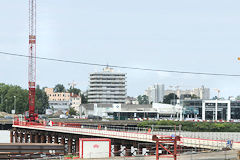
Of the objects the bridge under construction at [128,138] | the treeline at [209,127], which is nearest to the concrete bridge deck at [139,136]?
the bridge under construction at [128,138]

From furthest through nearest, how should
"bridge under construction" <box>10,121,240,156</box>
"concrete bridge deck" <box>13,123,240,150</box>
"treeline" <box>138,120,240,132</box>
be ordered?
"treeline" <box>138,120,240,132</box>
"bridge under construction" <box>10,121,240,156</box>
"concrete bridge deck" <box>13,123,240,150</box>

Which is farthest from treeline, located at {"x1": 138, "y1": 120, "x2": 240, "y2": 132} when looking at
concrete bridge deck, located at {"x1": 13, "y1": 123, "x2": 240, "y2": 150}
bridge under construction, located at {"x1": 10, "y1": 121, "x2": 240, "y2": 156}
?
concrete bridge deck, located at {"x1": 13, "y1": 123, "x2": 240, "y2": 150}

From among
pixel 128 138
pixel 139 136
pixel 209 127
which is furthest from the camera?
pixel 209 127

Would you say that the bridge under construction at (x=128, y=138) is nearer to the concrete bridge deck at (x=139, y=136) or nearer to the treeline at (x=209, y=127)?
the concrete bridge deck at (x=139, y=136)

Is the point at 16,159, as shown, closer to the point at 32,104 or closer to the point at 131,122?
the point at 32,104

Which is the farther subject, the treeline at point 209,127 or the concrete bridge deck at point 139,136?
the treeline at point 209,127

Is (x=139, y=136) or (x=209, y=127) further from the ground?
(x=139, y=136)

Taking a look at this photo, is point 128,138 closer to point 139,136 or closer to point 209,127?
point 139,136

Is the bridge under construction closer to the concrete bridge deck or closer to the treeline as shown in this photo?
the concrete bridge deck

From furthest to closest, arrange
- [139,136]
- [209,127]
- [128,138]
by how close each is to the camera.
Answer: [209,127] < [128,138] < [139,136]

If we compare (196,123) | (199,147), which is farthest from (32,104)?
(199,147)

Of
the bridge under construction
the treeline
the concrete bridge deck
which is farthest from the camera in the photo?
the treeline

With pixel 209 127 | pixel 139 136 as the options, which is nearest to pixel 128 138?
pixel 139 136

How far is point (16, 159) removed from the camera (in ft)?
238
